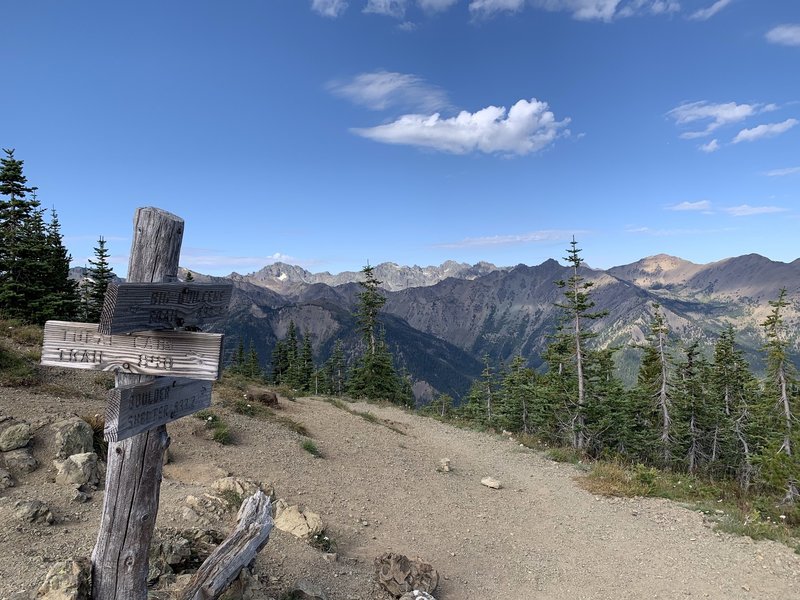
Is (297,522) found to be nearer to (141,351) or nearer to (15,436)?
(15,436)

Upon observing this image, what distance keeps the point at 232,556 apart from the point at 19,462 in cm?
596

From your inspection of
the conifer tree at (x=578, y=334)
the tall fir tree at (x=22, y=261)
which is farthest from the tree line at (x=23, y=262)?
the conifer tree at (x=578, y=334)

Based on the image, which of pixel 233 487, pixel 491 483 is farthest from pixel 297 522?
pixel 491 483

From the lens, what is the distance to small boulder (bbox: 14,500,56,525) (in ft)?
21.4

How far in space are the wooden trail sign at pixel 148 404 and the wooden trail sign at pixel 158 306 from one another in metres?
0.55

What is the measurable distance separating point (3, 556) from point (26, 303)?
27525 mm

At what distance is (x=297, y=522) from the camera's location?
8.76 m

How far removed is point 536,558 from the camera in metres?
9.80

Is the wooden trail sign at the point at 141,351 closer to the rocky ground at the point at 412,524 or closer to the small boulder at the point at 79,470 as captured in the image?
the rocky ground at the point at 412,524

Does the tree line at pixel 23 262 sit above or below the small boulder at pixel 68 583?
above

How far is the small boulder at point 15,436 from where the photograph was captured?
8.52 m

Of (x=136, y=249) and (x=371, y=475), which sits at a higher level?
(x=136, y=249)

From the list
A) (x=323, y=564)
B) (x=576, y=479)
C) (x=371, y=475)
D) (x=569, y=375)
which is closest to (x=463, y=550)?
(x=323, y=564)

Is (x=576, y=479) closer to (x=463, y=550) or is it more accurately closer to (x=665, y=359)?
(x=463, y=550)
